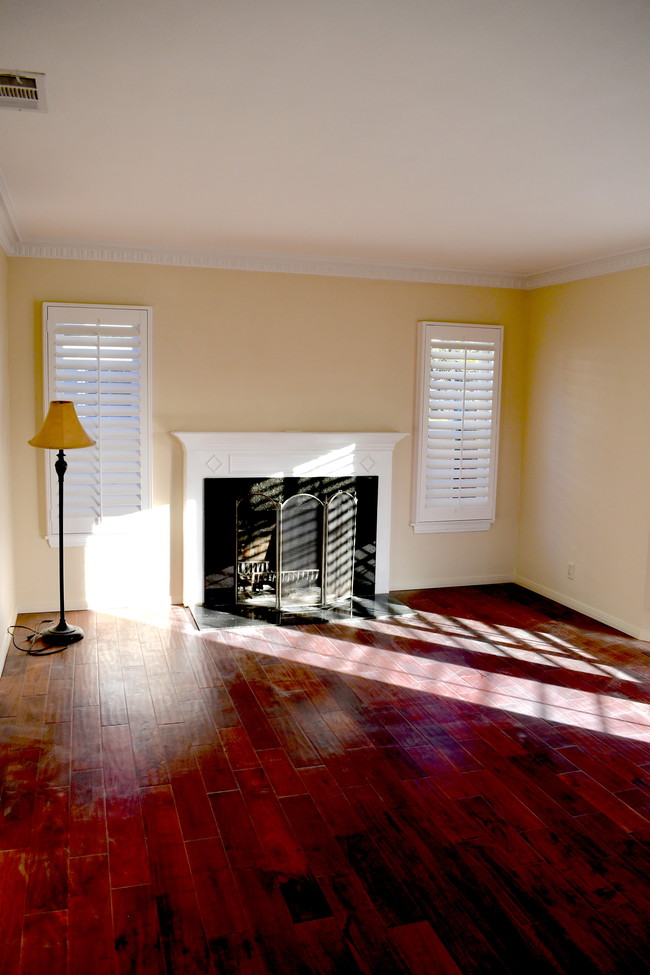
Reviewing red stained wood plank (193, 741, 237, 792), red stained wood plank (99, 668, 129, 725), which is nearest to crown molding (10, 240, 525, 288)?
red stained wood plank (99, 668, 129, 725)

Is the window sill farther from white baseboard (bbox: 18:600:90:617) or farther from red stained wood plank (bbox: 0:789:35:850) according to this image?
red stained wood plank (bbox: 0:789:35:850)

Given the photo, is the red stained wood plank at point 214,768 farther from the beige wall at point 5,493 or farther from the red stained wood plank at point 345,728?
the beige wall at point 5,493

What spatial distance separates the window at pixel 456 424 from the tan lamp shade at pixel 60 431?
2.75 metres

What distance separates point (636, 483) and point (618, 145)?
275 cm

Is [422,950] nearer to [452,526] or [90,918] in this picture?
[90,918]

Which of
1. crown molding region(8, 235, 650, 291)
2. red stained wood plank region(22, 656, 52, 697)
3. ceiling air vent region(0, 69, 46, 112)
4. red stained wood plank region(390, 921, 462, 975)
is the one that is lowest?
red stained wood plank region(390, 921, 462, 975)

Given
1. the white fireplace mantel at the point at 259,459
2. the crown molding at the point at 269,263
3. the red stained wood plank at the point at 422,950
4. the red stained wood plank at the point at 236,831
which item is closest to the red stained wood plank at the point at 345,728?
the red stained wood plank at the point at 236,831

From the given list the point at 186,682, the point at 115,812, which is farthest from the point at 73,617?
the point at 115,812

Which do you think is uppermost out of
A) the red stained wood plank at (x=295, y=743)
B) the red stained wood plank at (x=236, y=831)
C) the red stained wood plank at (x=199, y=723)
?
the red stained wood plank at (x=199, y=723)

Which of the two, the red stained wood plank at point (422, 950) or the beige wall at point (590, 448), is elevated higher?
the beige wall at point (590, 448)

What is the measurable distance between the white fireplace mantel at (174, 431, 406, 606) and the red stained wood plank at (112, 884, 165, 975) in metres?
3.26

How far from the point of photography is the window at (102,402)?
5262mm

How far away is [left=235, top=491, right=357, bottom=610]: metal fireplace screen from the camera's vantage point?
5711 mm

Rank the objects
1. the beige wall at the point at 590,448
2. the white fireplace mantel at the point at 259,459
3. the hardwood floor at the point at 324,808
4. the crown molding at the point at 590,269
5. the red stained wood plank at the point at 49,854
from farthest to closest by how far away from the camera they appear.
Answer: the white fireplace mantel at the point at 259,459
the beige wall at the point at 590,448
the crown molding at the point at 590,269
the red stained wood plank at the point at 49,854
the hardwood floor at the point at 324,808
